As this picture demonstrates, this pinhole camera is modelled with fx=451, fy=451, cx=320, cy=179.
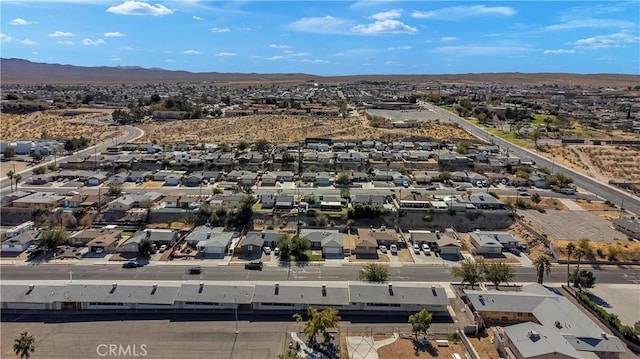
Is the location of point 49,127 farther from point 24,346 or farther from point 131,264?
point 24,346

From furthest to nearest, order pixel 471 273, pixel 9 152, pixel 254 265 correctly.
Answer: pixel 9 152 → pixel 254 265 → pixel 471 273

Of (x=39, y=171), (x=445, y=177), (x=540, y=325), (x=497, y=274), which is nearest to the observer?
(x=540, y=325)

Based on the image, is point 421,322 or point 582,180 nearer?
point 421,322

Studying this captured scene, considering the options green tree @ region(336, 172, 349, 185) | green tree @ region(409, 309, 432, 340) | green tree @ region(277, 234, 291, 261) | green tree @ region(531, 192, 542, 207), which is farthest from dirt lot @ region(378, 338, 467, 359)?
green tree @ region(336, 172, 349, 185)

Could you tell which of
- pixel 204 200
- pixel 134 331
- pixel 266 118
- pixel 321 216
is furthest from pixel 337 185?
pixel 266 118

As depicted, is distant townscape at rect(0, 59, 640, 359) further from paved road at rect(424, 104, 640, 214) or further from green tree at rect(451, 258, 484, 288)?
paved road at rect(424, 104, 640, 214)

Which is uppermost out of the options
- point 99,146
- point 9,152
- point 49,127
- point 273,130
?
point 273,130

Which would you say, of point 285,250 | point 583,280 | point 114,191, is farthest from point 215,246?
point 583,280

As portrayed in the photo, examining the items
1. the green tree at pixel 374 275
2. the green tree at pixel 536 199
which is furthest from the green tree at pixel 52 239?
the green tree at pixel 536 199
